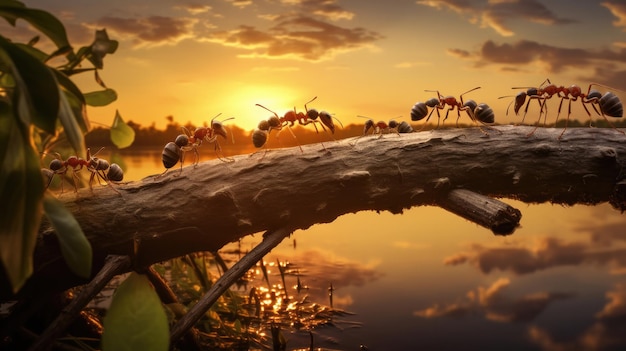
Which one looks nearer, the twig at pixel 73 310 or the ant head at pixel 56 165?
the twig at pixel 73 310

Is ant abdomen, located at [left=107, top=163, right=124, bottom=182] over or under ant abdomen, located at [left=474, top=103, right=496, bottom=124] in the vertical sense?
under

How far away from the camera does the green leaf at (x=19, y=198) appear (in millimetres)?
1649

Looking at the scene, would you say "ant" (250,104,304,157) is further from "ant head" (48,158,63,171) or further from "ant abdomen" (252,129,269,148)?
"ant head" (48,158,63,171)

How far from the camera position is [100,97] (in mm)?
3336

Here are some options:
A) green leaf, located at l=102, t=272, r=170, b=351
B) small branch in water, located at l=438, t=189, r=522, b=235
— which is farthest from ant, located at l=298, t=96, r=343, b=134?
green leaf, located at l=102, t=272, r=170, b=351

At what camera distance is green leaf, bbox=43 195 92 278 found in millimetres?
1777

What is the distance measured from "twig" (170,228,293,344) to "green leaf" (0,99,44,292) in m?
1.10

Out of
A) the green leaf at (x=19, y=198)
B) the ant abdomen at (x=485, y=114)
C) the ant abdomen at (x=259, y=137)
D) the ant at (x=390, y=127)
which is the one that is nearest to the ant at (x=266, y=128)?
the ant abdomen at (x=259, y=137)

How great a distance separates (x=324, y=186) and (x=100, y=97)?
4.81 ft

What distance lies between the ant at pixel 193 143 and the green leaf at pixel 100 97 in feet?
1.44

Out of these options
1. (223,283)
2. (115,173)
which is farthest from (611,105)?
(115,173)

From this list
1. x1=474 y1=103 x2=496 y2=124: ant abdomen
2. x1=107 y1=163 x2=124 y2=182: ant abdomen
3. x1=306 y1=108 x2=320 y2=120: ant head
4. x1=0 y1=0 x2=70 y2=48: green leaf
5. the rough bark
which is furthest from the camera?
x1=306 y1=108 x2=320 y2=120: ant head

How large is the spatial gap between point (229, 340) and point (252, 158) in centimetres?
142

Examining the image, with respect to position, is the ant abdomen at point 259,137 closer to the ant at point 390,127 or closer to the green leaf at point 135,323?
the ant at point 390,127
